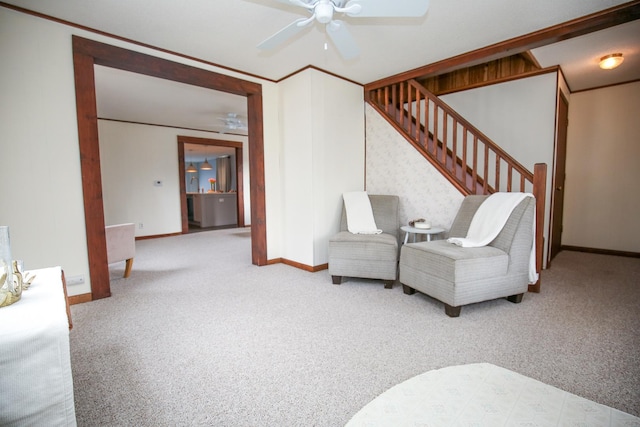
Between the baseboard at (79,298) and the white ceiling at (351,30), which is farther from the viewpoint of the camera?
the baseboard at (79,298)

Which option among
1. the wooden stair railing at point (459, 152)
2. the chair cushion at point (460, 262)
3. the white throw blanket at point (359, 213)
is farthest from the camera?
the white throw blanket at point (359, 213)

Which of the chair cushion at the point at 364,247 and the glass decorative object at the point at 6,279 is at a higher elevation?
the glass decorative object at the point at 6,279

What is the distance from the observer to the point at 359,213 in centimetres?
379

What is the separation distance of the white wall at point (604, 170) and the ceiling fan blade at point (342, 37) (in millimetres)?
4301

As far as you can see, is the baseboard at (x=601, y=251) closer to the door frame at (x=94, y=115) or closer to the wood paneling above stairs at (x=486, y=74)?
the wood paneling above stairs at (x=486, y=74)

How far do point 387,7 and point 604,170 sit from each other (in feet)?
15.5

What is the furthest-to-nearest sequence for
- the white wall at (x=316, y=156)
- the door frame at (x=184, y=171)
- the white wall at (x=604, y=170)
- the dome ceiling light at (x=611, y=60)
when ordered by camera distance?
the door frame at (x=184, y=171) → the white wall at (x=604, y=170) → the white wall at (x=316, y=156) → the dome ceiling light at (x=611, y=60)

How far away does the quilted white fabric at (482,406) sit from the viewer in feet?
2.71

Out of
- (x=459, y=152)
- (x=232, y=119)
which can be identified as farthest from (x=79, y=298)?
(x=459, y=152)

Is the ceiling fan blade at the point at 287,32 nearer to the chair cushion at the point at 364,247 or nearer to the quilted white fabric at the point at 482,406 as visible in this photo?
the chair cushion at the point at 364,247

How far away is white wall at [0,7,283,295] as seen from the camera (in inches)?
96.7

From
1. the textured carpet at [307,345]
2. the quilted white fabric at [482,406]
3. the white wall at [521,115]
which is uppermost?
the white wall at [521,115]

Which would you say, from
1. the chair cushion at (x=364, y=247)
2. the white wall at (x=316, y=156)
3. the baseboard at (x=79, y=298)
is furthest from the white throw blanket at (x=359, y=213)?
the baseboard at (x=79, y=298)

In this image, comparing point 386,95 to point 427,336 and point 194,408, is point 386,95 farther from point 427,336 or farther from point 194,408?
point 194,408
